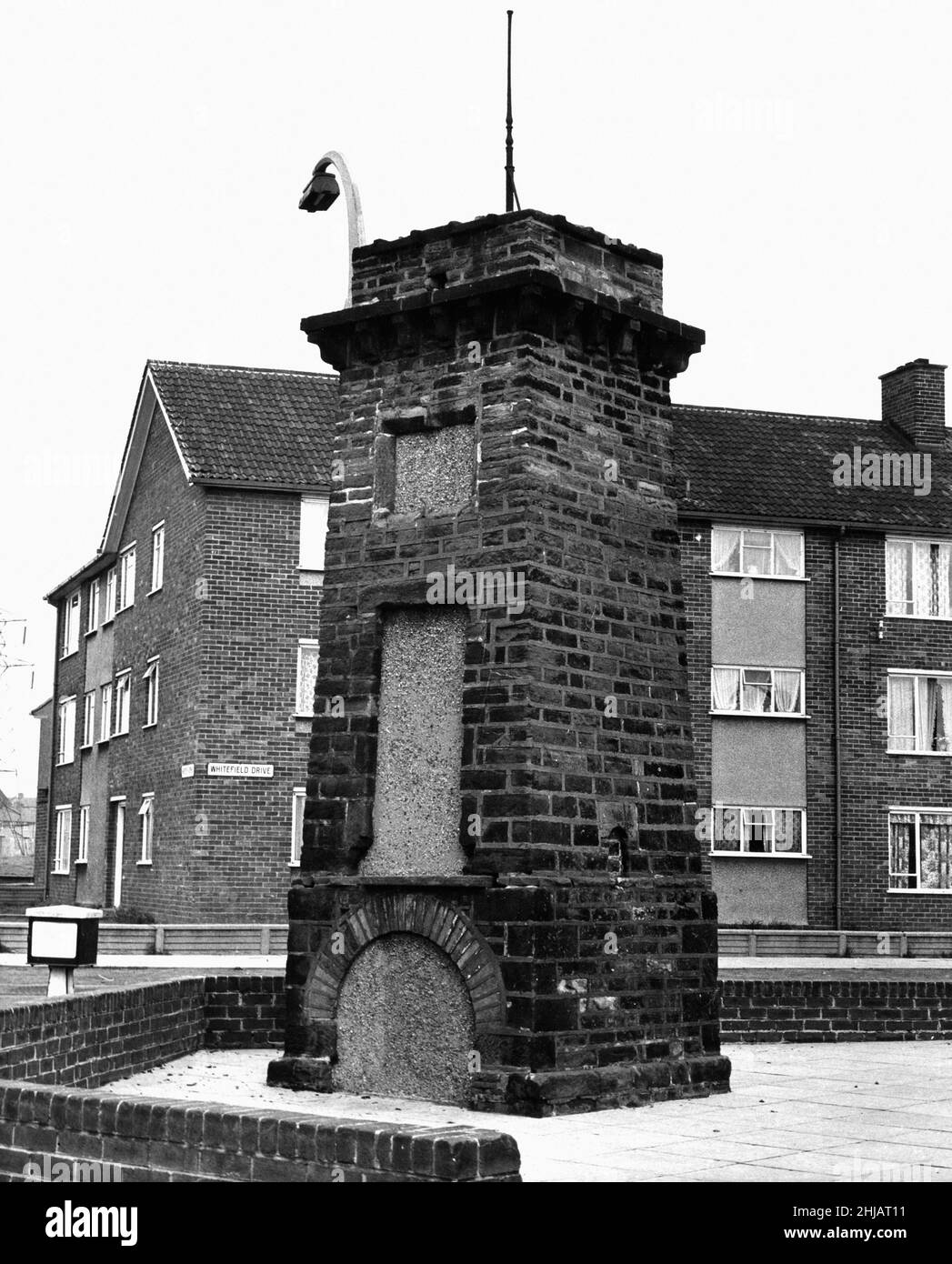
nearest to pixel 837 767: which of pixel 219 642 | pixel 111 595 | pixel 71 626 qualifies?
pixel 219 642

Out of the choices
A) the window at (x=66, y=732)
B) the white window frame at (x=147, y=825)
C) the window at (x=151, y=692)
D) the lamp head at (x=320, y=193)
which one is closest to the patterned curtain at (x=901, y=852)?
the white window frame at (x=147, y=825)

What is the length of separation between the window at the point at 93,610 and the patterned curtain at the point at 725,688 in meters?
15.7

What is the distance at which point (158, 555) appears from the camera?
37812mm

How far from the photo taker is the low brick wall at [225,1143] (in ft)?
23.2

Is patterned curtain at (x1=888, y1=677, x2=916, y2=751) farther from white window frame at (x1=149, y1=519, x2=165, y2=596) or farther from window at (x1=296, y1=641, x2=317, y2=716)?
white window frame at (x1=149, y1=519, x2=165, y2=596)

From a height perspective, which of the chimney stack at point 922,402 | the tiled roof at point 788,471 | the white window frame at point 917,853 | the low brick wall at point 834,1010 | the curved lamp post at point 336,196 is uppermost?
the chimney stack at point 922,402

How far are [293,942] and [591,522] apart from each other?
3728 millimetres

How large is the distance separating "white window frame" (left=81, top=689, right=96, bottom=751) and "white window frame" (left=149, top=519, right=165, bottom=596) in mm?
6696

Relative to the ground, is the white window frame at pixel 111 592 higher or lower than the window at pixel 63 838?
higher

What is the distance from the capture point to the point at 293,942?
514 inches

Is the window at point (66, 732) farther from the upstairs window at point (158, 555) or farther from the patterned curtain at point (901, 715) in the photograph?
the patterned curtain at point (901, 715)

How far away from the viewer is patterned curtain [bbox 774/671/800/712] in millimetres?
38125
